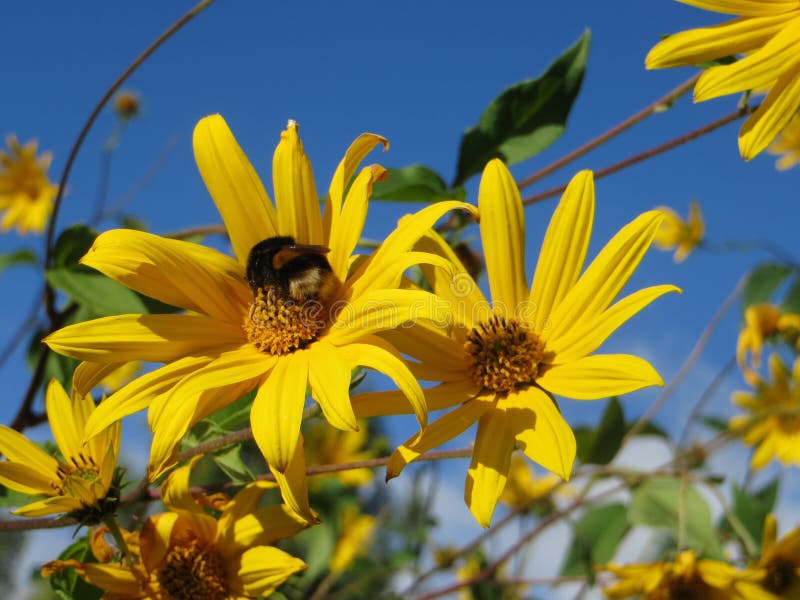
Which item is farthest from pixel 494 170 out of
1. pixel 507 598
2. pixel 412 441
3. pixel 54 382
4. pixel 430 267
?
pixel 507 598

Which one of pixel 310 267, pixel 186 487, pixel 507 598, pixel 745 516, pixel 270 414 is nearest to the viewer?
pixel 270 414

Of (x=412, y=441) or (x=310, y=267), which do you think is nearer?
(x=412, y=441)

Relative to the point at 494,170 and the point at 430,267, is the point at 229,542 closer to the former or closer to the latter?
the point at 430,267

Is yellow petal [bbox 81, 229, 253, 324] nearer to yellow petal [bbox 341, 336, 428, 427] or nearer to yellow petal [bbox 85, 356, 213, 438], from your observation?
yellow petal [bbox 85, 356, 213, 438]

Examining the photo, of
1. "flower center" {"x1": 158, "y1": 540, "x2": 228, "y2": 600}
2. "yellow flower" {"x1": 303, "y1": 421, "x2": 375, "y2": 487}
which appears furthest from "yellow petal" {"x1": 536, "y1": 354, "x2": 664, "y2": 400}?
"yellow flower" {"x1": 303, "y1": 421, "x2": 375, "y2": 487}

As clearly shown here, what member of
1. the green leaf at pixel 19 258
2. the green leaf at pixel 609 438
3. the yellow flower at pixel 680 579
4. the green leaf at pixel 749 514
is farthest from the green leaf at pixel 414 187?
the green leaf at pixel 749 514
